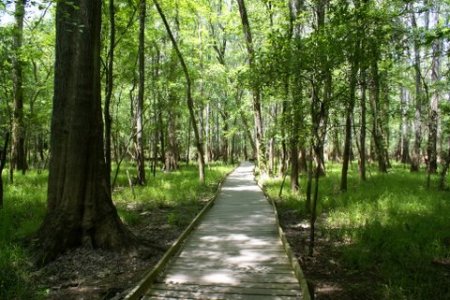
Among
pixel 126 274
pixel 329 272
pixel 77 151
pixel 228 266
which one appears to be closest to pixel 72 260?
pixel 126 274

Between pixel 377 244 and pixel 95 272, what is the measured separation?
501 centimetres

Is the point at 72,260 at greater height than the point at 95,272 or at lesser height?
greater

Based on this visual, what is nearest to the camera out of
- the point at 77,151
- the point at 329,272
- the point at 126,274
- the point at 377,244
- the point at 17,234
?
the point at 126,274

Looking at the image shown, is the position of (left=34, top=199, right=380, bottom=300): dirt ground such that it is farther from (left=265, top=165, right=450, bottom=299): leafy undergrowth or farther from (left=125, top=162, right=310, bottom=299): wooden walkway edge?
(left=125, top=162, right=310, bottom=299): wooden walkway edge

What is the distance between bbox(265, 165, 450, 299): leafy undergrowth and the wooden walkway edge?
1.43ft

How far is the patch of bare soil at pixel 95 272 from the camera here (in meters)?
5.59

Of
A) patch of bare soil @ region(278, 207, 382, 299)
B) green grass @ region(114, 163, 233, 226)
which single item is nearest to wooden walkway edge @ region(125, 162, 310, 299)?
patch of bare soil @ region(278, 207, 382, 299)

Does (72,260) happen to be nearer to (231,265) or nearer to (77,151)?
(77,151)

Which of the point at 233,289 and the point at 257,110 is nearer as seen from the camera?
the point at 233,289

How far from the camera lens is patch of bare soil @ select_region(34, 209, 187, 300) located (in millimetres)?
5590

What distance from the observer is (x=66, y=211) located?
7184 millimetres

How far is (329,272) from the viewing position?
668 cm

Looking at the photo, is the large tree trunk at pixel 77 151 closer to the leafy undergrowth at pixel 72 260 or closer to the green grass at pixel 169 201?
the leafy undergrowth at pixel 72 260

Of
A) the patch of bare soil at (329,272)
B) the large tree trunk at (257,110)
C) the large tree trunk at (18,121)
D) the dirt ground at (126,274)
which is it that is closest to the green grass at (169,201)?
the dirt ground at (126,274)
